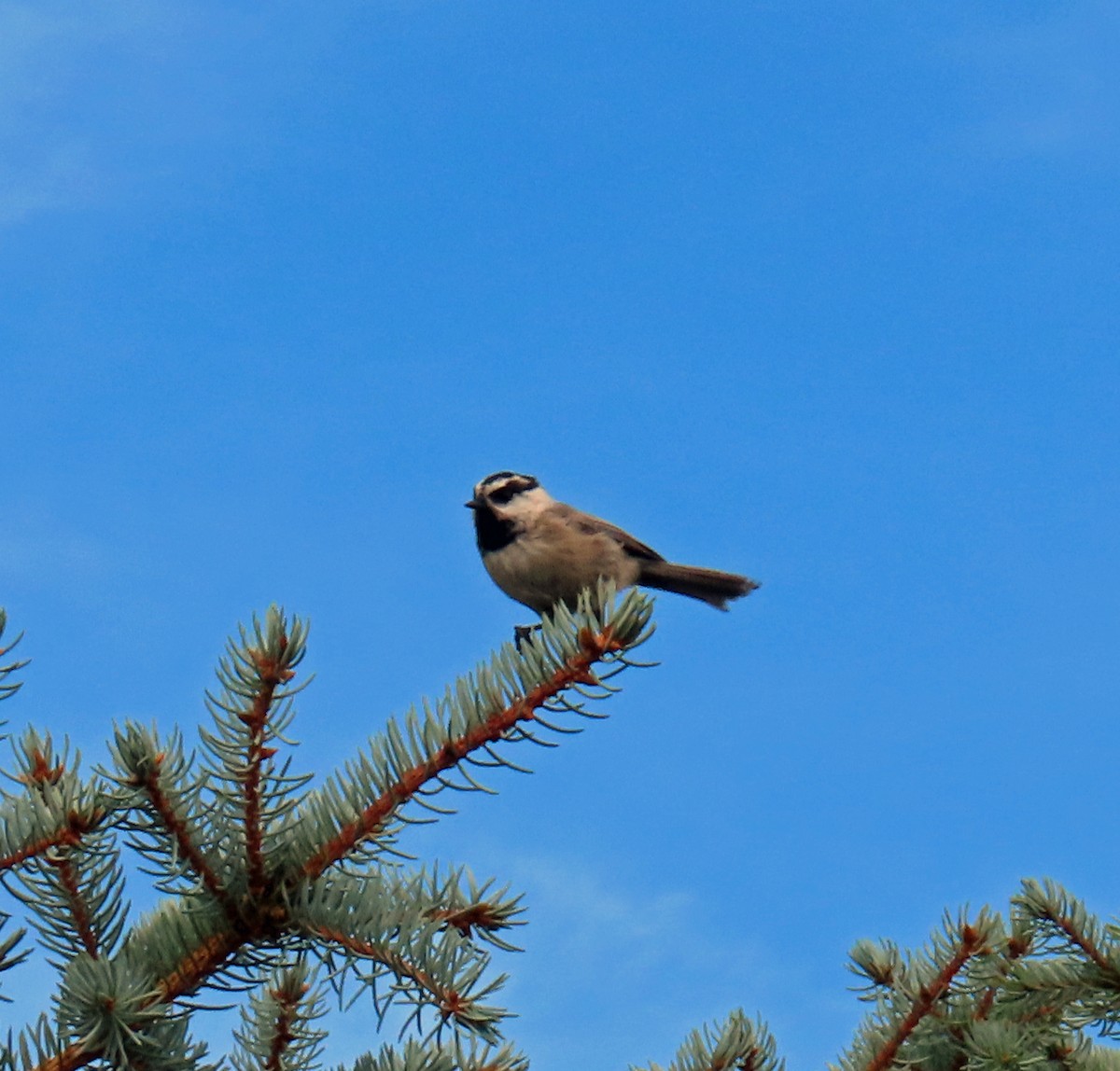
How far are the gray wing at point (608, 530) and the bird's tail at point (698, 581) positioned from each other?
8 centimetres

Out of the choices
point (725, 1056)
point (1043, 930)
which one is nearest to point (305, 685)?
point (725, 1056)

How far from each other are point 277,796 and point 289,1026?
0.52 meters

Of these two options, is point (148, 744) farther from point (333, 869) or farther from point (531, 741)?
point (531, 741)

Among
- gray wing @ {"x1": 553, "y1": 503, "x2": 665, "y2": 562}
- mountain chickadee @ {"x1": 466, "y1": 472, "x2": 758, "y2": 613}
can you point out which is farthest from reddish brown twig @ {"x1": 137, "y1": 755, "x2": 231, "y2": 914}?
gray wing @ {"x1": 553, "y1": 503, "x2": 665, "y2": 562}

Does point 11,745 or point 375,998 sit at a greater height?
point 11,745

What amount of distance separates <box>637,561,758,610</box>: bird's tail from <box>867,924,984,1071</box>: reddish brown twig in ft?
11.5

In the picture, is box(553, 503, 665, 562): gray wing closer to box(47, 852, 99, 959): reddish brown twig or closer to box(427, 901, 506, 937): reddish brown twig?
box(427, 901, 506, 937): reddish brown twig

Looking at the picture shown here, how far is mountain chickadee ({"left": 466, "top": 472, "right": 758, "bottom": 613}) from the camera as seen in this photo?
6.50m

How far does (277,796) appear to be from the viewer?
251 cm

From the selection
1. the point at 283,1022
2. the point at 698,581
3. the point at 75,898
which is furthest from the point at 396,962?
the point at 698,581

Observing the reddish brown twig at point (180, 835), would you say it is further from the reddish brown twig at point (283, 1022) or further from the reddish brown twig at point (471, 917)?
the reddish brown twig at point (471, 917)

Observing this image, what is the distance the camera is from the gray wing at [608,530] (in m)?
6.80

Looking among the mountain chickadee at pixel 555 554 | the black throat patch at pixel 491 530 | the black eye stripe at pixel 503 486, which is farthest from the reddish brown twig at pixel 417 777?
the black eye stripe at pixel 503 486

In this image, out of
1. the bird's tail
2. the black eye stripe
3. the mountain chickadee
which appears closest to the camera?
the mountain chickadee
